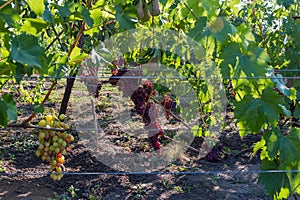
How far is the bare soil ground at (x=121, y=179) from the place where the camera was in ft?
10.9

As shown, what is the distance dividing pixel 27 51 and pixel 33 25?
0.28 metres

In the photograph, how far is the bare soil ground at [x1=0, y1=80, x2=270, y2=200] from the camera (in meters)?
3.33

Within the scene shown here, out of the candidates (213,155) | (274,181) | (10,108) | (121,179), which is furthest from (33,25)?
(213,155)

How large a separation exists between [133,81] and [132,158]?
0.85 m

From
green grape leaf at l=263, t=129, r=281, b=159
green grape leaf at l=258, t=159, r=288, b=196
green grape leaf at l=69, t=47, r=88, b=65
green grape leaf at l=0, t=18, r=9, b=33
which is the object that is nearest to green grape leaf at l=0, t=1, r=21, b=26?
green grape leaf at l=0, t=18, r=9, b=33

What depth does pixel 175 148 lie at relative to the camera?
4.29 m

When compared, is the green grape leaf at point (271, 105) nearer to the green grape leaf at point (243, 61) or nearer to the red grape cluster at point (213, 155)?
the green grape leaf at point (243, 61)

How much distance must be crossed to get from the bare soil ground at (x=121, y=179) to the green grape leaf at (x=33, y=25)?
1.37 metres

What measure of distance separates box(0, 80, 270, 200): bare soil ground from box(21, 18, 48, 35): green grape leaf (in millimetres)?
1374

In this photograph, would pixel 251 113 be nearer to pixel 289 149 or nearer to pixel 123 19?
pixel 289 149

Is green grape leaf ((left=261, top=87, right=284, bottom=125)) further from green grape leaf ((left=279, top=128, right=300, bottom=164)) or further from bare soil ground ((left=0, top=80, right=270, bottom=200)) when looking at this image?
bare soil ground ((left=0, top=80, right=270, bottom=200))

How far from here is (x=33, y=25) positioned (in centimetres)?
171

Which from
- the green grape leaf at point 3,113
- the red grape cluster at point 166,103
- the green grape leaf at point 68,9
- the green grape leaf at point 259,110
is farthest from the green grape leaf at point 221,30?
the red grape cluster at point 166,103

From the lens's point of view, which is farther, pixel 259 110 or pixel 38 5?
pixel 259 110
